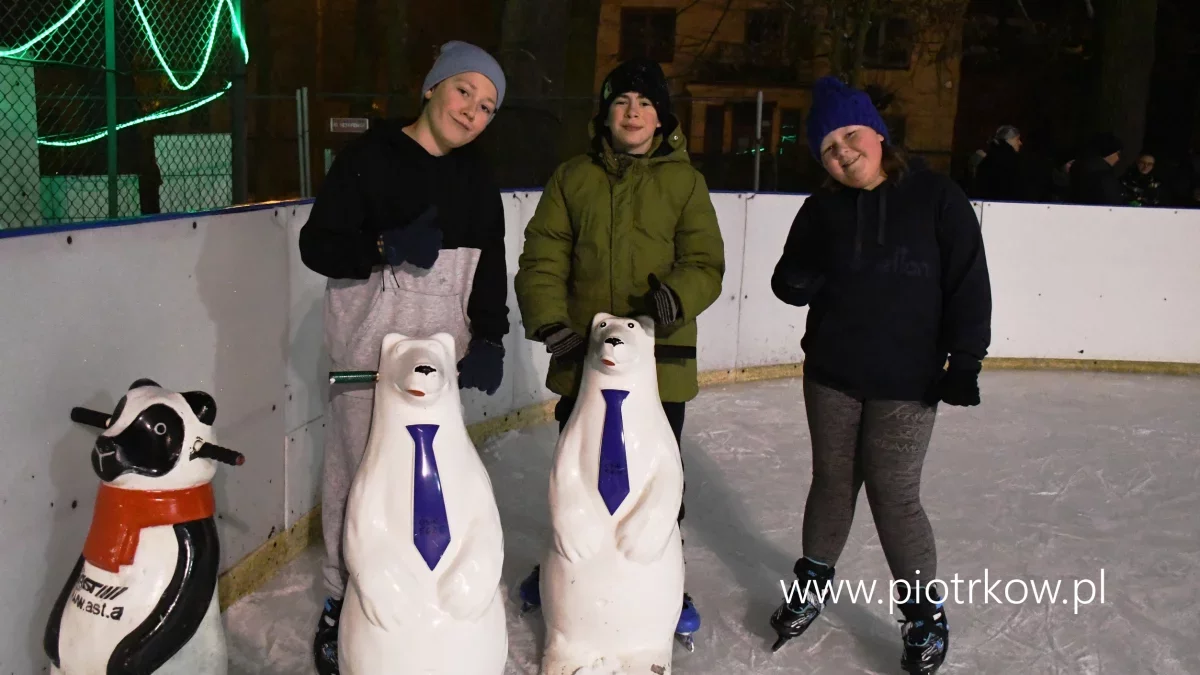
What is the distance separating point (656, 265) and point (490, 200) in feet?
1.27

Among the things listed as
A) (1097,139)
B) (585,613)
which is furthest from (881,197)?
(1097,139)

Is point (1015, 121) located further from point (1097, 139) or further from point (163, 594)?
point (163, 594)

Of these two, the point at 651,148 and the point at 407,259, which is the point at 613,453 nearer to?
the point at 407,259

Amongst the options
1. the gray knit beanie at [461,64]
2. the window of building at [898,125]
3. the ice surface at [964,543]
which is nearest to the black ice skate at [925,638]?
the ice surface at [964,543]

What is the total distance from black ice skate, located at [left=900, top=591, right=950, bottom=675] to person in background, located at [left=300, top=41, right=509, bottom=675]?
106 centimetres

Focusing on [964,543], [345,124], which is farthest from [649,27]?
[964,543]

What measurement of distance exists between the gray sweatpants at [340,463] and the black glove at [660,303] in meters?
0.58

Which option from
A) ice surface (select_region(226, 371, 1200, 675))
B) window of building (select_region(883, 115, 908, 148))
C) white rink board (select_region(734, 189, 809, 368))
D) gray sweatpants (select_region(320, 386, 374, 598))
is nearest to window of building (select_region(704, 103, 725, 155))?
white rink board (select_region(734, 189, 809, 368))

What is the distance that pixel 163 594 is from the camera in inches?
64.1

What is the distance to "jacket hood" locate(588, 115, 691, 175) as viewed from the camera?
84.7 inches

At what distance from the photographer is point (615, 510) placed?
198cm

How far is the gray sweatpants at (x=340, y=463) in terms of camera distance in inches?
78.0

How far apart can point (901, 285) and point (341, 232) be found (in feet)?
3.78

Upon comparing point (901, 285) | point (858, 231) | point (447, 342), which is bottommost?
point (447, 342)
